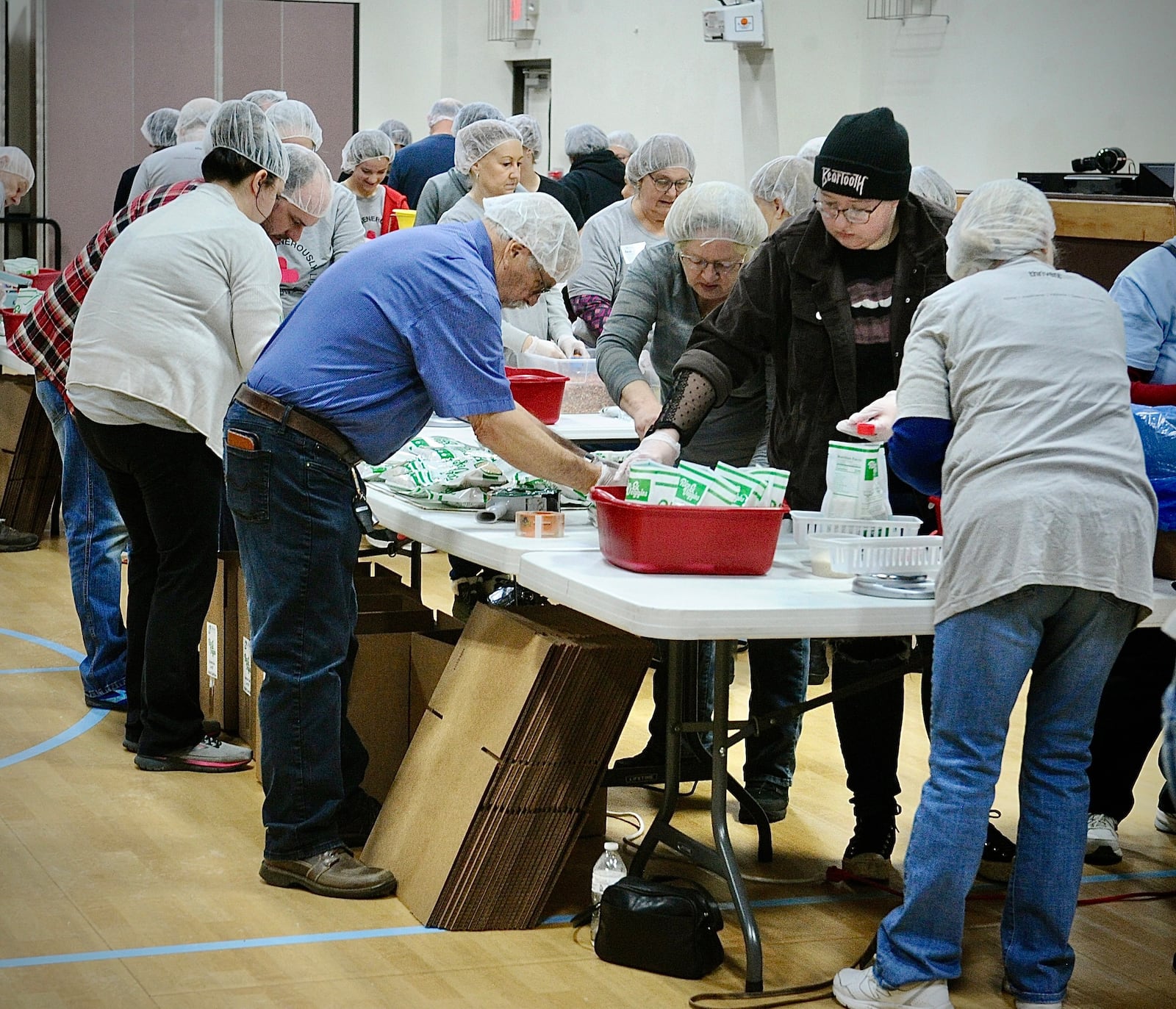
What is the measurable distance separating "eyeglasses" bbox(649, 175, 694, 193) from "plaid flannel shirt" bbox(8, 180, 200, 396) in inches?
85.5

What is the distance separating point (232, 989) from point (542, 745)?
2.33 feet

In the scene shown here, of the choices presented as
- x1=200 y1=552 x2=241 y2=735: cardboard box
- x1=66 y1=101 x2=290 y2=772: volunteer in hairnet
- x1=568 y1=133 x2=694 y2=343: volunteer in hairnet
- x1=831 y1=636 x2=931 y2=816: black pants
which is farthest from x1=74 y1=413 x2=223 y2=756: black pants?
x1=568 y1=133 x2=694 y2=343: volunteer in hairnet

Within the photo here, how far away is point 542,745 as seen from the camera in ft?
10.0

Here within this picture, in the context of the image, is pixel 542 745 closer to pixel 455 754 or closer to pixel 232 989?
pixel 455 754

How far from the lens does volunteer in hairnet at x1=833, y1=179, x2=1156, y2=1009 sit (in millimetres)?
2580

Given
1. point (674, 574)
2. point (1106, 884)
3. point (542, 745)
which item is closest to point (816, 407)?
point (674, 574)

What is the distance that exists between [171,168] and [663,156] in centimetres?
191

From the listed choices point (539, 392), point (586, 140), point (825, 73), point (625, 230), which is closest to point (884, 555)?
point (539, 392)

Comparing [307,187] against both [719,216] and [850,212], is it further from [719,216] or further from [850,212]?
[850,212]

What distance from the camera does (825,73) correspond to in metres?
9.23

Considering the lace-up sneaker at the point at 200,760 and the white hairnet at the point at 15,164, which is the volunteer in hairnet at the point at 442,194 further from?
the white hairnet at the point at 15,164

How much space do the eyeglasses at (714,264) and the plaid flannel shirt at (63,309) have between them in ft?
4.68

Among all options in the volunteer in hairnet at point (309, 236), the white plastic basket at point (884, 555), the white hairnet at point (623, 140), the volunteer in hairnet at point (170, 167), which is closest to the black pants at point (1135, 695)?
the white plastic basket at point (884, 555)

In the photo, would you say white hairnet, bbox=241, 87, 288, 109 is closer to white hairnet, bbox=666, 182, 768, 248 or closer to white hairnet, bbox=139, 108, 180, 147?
white hairnet, bbox=139, 108, 180, 147
